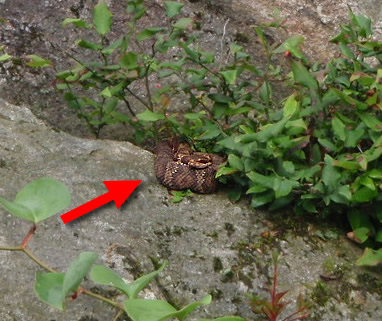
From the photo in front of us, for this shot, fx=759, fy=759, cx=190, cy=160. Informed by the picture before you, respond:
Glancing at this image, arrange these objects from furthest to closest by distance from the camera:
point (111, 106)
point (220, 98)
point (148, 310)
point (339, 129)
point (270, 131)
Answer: point (111, 106) → point (220, 98) → point (339, 129) → point (270, 131) → point (148, 310)

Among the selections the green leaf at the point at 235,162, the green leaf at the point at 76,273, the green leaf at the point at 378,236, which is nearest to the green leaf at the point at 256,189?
the green leaf at the point at 235,162

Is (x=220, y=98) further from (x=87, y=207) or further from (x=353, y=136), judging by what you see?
(x=87, y=207)

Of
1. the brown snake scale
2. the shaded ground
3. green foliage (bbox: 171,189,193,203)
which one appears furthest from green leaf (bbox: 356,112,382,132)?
green foliage (bbox: 171,189,193,203)

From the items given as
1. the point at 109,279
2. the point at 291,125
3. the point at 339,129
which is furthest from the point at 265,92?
the point at 109,279

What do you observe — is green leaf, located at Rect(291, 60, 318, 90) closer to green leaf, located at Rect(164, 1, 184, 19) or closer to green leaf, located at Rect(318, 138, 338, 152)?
green leaf, located at Rect(318, 138, 338, 152)

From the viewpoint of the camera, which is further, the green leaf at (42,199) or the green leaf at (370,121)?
the green leaf at (370,121)

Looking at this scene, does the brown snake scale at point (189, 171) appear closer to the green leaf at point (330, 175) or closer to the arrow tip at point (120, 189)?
the arrow tip at point (120, 189)

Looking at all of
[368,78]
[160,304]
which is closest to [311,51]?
[368,78]
